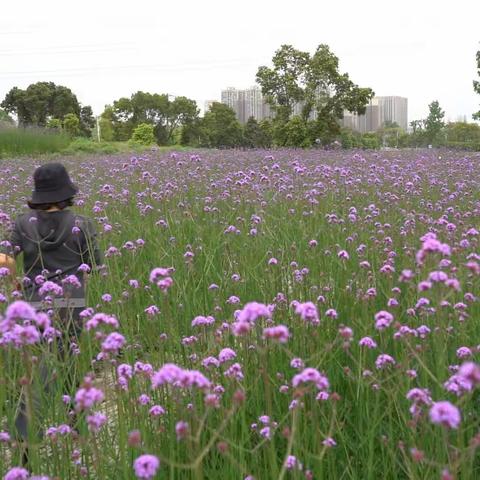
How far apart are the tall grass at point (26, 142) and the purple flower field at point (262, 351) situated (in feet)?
51.5

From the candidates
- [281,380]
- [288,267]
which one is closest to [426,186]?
[288,267]

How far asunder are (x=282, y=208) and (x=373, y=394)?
3927 millimetres

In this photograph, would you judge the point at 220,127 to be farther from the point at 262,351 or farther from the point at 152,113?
the point at 262,351

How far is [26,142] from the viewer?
2308cm

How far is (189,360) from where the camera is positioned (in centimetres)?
307

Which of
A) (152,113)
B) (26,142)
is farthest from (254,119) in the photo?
(26,142)

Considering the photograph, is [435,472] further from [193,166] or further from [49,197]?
[193,166]

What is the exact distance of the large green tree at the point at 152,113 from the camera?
7381 cm

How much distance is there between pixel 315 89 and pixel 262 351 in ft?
119

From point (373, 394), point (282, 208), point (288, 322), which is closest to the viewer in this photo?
point (373, 394)

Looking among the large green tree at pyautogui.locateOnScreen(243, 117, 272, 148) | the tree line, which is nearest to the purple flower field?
the tree line

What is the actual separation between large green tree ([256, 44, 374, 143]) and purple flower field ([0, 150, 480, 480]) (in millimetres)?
29478

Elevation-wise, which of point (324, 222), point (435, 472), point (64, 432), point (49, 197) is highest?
point (49, 197)

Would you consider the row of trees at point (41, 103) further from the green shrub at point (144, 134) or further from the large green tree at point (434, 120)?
the large green tree at point (434, 120)
